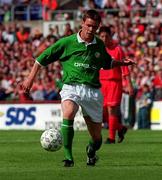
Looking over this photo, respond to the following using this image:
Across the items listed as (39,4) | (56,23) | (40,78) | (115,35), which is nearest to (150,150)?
(40,78)

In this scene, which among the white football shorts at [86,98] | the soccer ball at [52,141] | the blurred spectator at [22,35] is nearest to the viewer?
the white football shorts at [86,98]

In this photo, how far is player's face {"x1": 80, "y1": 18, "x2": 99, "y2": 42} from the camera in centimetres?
1331

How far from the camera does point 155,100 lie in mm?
29375

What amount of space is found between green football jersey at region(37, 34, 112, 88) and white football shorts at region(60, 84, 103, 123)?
0.26 ft

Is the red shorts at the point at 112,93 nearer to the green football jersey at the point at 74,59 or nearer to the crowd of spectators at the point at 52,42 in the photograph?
the green football jersey at the point at 74,59

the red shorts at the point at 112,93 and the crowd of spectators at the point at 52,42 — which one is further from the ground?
the red shorts at the point at 112,93

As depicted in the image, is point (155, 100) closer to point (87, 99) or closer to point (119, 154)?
point (119, 154)

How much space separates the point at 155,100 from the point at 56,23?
32.0 ft

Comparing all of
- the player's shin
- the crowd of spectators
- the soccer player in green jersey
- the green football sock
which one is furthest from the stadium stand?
the green football sock

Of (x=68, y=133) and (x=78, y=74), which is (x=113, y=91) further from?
(x=68, y=133)

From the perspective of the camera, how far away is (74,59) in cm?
1359

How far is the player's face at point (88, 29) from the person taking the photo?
1331 cm

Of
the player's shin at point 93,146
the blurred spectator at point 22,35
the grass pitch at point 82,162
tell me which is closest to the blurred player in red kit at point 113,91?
the grass pitch at point 82,162

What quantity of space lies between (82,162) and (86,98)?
1377 millimetres
